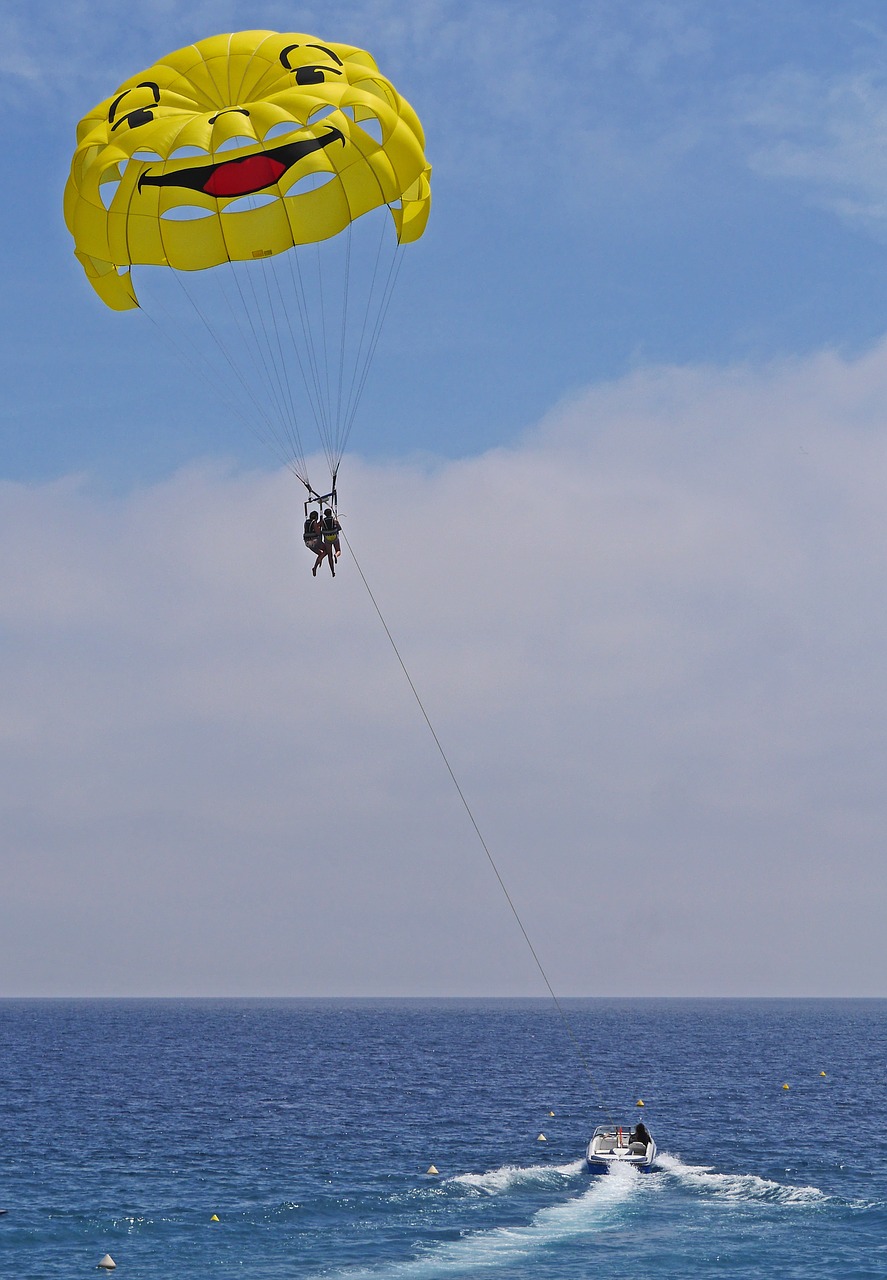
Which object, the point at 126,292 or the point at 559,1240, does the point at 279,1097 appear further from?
the point at 126,292

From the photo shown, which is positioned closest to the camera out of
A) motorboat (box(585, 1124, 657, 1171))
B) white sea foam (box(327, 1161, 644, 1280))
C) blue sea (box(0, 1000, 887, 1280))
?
white sea foam (box(327, 1161, 644, 1280))

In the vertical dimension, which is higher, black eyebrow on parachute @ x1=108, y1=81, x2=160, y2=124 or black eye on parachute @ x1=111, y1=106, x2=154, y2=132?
black eyebrow on parachute @ x1=108, y1=81, x2=160, y2=124

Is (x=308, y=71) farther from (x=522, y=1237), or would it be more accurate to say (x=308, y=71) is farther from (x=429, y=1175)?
(x=429, y=1175)

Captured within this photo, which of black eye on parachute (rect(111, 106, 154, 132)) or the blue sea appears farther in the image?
the blue sea

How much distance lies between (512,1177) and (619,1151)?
3791mm

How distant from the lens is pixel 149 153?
2698cm

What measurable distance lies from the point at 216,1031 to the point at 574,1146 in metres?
119

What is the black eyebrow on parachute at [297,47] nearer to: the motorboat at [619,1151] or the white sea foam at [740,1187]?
the motorboat at [619,1151]

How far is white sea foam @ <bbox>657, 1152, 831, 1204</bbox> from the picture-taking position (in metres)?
40.3

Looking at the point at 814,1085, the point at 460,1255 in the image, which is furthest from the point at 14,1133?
the point at 814,1085

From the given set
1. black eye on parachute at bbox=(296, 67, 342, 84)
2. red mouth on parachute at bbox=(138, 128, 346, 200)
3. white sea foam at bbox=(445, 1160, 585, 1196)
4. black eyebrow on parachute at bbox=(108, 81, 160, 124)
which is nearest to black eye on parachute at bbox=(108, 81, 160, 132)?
black eyebrow on parachute at bbox=(108, 81, 160, 124)

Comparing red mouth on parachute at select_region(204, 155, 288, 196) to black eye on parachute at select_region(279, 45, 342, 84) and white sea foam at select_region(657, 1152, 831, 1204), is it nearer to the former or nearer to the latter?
black eye on parachute at select_region(279, 45, 342, 84)

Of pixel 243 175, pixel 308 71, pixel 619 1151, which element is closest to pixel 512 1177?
pixel 619 1151

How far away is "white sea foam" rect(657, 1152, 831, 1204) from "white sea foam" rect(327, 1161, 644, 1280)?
6.93ft
